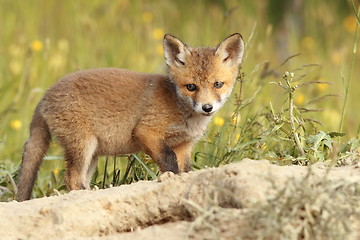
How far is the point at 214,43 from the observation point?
7637 millimetres

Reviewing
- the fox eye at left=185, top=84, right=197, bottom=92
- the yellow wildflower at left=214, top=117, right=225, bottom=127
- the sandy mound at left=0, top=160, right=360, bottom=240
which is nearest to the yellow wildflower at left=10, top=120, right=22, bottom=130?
the yellow wildflower at left=214, top=117, right=225, bottom=127

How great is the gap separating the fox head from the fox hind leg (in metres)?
0.79

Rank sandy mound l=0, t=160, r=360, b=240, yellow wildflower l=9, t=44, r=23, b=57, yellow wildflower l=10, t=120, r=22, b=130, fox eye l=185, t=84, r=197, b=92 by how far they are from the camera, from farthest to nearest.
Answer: yellow wildflower l=9, t=44, r=23, b=57 < yellow wildflower l=10, t=120, r=22, b=130 < fox eye l=185, t=84, r=197, b=92 < sandy mound l=0, t=160, r=360, b=240

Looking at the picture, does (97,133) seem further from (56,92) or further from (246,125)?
(246,125)

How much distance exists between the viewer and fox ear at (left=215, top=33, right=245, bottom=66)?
16.5 ft

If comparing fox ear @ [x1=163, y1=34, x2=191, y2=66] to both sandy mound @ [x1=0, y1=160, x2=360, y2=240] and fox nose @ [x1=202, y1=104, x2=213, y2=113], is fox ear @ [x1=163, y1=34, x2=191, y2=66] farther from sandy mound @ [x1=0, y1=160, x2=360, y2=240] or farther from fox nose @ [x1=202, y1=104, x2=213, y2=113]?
sandy mound @ [x1=0, y1=160, x2=360, y2=240]

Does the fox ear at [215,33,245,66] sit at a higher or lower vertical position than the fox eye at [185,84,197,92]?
higher

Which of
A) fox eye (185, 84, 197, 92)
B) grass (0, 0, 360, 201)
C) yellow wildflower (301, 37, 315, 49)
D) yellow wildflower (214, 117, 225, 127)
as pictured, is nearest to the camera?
grass (0, 0, 360, 201)

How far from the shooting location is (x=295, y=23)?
10242 mm

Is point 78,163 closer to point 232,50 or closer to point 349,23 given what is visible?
point 232,50

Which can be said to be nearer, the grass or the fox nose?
the grass

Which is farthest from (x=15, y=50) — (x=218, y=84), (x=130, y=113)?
(x=218, y=84)

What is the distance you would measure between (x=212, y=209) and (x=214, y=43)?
5.16 meters

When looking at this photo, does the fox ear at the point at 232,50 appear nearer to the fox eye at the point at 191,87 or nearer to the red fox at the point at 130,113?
the red fox at the point at 130,113
